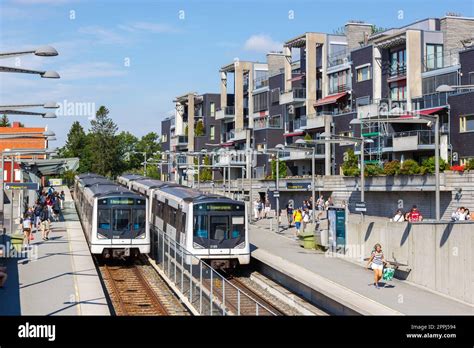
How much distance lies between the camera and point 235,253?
26.6 metres

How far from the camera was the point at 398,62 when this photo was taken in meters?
53.6

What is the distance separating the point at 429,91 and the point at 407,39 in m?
3.87

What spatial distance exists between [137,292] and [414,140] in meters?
27.4

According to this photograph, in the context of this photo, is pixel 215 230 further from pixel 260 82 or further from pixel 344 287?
pixel 260 82

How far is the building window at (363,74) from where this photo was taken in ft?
183

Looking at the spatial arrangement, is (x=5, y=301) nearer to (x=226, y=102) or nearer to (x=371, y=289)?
(x=371, y=289)

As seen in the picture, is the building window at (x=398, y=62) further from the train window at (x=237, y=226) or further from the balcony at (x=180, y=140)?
the balcony at (x=180, y=140)

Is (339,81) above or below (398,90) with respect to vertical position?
above

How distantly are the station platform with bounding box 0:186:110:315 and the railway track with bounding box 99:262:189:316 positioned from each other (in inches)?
36.3

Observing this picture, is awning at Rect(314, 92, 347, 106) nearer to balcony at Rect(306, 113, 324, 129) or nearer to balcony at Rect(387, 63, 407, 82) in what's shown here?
balcony at Rect(306, 113, 324, 129)

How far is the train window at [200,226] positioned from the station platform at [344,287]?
2.53 meters

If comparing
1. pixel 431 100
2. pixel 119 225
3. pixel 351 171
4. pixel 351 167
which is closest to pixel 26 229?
pixel 119 225

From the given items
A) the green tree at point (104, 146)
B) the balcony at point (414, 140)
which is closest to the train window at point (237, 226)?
the balcony at point (414, 140)
